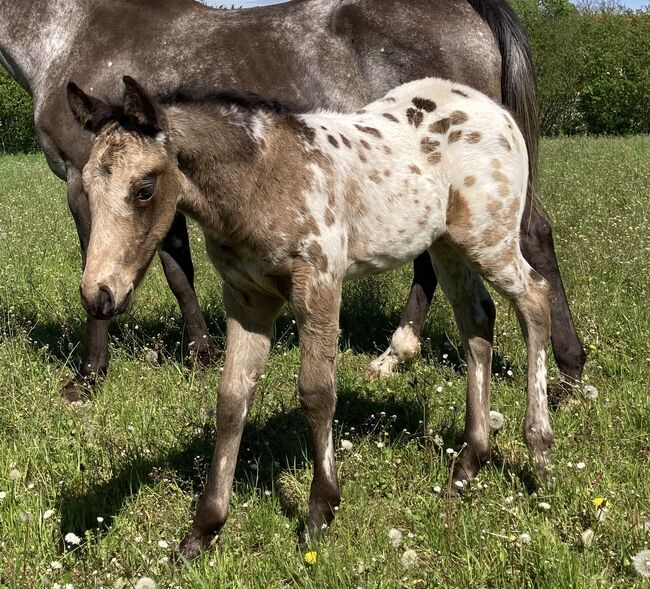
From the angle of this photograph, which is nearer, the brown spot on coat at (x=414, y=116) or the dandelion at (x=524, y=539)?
the dandelion at (x=524, y=539)

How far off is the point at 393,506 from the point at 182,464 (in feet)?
3.37

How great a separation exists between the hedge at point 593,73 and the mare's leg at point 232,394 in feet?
82.5

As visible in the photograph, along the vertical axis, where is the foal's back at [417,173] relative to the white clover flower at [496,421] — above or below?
above

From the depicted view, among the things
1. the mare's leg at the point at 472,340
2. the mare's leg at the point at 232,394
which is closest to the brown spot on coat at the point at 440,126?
the mare's leg at the point at 472,340

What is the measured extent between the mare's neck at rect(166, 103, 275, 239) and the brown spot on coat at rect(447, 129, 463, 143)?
942mm

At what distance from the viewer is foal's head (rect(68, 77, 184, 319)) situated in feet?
8.06

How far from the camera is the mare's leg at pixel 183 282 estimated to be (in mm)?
5188

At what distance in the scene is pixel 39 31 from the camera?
507 cm

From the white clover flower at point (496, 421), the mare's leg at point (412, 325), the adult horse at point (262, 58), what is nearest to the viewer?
the white clover flower at point (496, 421)

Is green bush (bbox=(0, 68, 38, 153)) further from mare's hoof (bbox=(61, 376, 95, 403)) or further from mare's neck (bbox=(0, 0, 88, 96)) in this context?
→ mare's hoof (bbox=(61, 376, 95, 403))

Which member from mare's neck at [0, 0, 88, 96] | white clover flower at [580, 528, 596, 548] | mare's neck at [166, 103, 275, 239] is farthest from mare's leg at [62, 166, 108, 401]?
white clover flower at [580, 528, 596, 548]

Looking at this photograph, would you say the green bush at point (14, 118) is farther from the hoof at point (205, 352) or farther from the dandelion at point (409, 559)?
the dandelion at point (409, 559)

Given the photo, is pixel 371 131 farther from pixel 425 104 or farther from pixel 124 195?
pixel 124 195

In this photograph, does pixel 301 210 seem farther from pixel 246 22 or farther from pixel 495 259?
pixel 246 22
